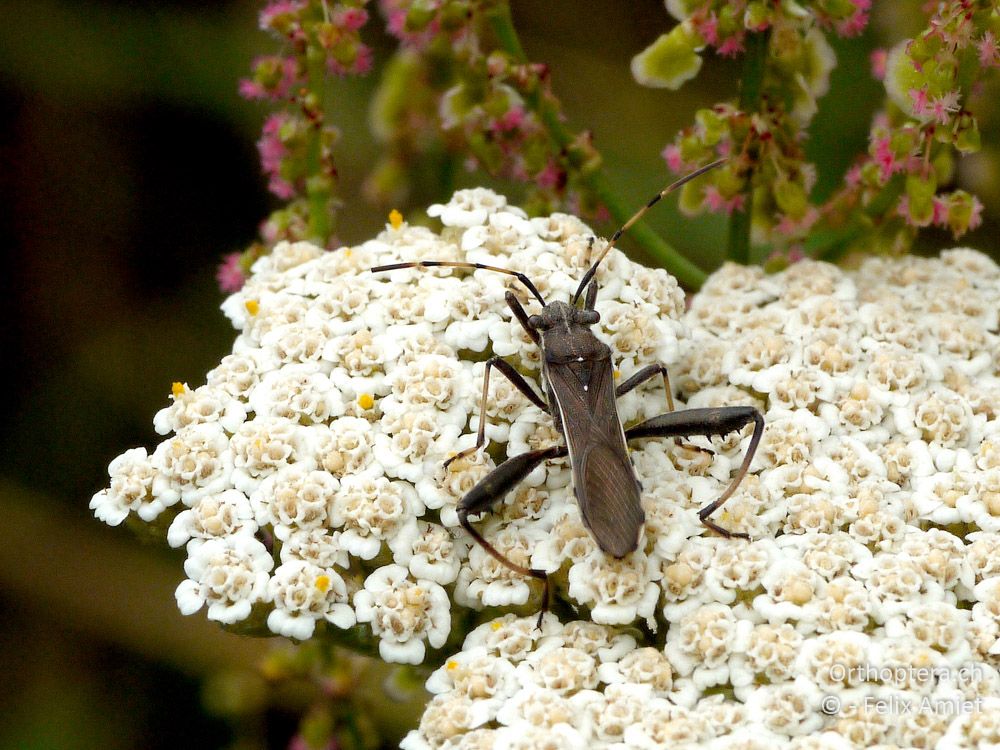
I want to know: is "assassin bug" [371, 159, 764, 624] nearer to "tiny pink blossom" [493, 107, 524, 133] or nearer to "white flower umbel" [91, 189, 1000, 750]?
"white flower umbel" [91, 189, 1000, 750]

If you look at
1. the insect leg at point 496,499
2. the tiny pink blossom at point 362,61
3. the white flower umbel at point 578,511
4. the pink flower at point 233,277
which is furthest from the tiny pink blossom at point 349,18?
the insect leg at point 496,499

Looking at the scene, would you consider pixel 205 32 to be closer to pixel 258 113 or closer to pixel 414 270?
pixel 258 113

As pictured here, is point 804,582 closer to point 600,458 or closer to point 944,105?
point 600,458

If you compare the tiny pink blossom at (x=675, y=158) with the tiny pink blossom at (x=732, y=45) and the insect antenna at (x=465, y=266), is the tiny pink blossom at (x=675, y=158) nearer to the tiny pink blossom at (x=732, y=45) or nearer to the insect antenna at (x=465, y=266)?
the tiny pink blossom at (x=732, y=45)

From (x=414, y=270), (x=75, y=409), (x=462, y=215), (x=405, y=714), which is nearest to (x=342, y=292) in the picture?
(x=414, y=270)

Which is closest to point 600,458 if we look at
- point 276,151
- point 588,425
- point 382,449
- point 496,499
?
point 588,425

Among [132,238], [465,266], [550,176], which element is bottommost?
[465,266]
